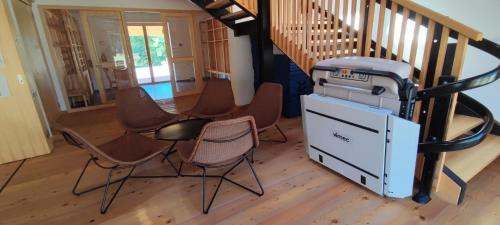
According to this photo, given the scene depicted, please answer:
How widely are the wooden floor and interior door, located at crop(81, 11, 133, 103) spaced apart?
3.22 meters

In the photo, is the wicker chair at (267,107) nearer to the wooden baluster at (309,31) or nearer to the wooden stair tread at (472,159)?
the wooden baluster at (309,31)

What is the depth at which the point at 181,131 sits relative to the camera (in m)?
2.49

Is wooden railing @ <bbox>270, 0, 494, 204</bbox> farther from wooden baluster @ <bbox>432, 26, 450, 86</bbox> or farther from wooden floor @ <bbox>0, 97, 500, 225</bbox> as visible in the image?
wooden floor @ <bbox>0, 97, 500, 225</bbox>

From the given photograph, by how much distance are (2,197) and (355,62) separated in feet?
11.0

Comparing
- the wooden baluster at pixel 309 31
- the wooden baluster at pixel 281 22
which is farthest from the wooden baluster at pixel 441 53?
the wooden baluster at pixel 281 22

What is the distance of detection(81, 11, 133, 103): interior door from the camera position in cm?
505

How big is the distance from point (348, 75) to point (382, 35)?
0.59 meters

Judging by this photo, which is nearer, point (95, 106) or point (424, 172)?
point (424, 172)

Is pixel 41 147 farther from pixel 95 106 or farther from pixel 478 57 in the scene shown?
pixel 478 57

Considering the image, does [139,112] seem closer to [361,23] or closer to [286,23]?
[286,23]

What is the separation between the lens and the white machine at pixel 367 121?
166 cm

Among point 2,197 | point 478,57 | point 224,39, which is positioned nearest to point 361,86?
point 478,57

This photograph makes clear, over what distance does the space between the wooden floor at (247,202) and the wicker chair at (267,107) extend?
1.59 ft

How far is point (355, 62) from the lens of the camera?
1884 millimetres
